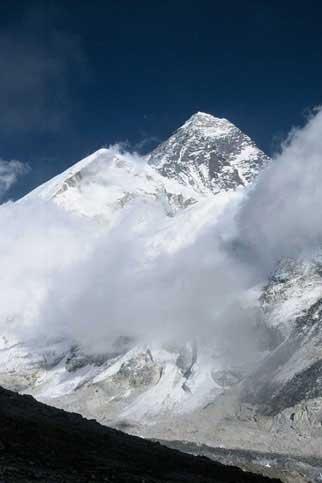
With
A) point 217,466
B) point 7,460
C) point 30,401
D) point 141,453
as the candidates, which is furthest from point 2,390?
point 7,460

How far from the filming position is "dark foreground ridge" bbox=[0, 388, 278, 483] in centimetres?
4706

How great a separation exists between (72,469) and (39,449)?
6.21 meters

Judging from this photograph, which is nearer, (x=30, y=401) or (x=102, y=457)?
(x=102, y=457)

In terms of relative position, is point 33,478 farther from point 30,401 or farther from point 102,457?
point 30,401

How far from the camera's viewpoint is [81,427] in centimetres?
7206

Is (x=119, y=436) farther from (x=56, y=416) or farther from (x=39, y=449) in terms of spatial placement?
(x=39, y=449)

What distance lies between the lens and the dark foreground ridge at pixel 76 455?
4706 cm

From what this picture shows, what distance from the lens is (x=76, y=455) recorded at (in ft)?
186

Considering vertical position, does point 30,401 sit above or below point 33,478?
above

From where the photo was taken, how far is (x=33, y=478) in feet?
137

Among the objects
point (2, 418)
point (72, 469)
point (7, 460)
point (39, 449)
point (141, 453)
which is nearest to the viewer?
point (7, 460)

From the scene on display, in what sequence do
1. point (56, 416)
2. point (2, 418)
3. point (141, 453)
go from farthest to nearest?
point (56, 416)
point (141, 453)
point (2, 418)

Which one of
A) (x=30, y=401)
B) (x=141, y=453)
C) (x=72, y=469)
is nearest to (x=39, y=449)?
(x=72, y=469)

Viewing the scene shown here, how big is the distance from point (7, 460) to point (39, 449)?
27.5 feet
